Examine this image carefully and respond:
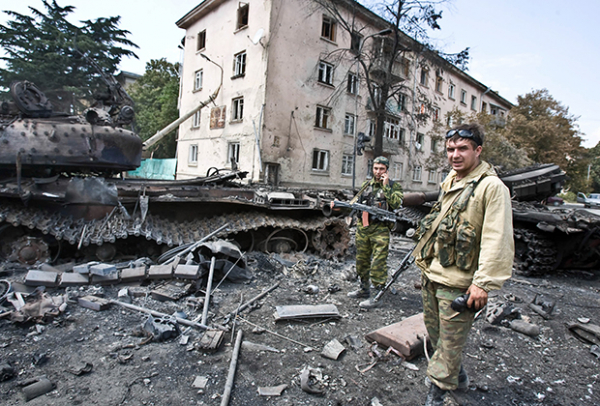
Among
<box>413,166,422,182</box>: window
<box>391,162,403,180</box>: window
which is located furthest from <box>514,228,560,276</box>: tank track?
<box>413,166,422,182</box>: window

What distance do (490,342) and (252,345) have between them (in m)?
2.56

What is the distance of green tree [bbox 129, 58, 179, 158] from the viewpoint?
2727 centimetres

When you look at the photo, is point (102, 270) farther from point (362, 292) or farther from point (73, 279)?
point (362, 292)

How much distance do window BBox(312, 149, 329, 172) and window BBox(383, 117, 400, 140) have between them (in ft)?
21.5

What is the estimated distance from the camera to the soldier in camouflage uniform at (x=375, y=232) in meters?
4.75

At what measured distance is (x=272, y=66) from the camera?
17016 millimetres

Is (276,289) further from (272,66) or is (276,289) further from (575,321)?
(272,66)

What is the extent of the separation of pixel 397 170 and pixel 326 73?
9580 mm

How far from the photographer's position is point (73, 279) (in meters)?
4.74

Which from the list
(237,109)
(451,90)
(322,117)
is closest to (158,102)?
(237,109)

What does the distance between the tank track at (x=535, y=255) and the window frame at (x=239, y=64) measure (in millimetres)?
15043

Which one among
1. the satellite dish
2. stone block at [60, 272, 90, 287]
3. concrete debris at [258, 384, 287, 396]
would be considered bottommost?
concrete debris at [258, 384, 287, 396]

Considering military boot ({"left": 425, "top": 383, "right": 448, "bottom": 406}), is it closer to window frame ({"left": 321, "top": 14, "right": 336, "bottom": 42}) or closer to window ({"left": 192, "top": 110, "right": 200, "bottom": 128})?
window frame ({"left": 321, "top": 14, "right": 336, "bottom": 42})

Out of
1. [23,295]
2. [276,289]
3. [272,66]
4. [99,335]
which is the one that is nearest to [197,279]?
[276,289]
